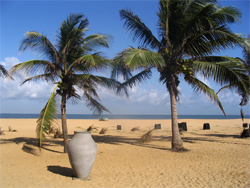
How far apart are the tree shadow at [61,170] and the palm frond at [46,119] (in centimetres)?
79

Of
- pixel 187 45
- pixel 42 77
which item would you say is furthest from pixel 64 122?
pixel 187 45

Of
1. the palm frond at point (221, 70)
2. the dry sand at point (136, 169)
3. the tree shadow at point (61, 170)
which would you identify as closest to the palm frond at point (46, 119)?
the tree shadow at point (61, 170)

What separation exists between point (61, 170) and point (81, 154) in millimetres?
1618

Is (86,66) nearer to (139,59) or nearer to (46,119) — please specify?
(139,59)

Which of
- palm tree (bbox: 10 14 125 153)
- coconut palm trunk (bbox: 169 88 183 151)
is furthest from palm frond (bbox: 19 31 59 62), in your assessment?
coconut palm trunk (bbox: 169 88 183 151)

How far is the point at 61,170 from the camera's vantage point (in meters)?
6.60

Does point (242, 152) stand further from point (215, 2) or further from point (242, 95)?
point (215, 2)

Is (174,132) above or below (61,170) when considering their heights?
above

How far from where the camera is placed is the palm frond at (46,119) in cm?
685

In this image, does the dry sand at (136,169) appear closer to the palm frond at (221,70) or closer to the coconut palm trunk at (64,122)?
the coconut palm trunk at (64,122)

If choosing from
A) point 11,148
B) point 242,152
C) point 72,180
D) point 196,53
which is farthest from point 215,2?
point 11,148

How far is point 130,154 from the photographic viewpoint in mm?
8992

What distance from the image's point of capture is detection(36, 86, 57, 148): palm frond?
22.5ft

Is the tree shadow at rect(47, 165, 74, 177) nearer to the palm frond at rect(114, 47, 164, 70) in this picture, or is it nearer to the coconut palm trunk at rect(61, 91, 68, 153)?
the coconut palm trunk at rect(61, 91, 68, 153)
